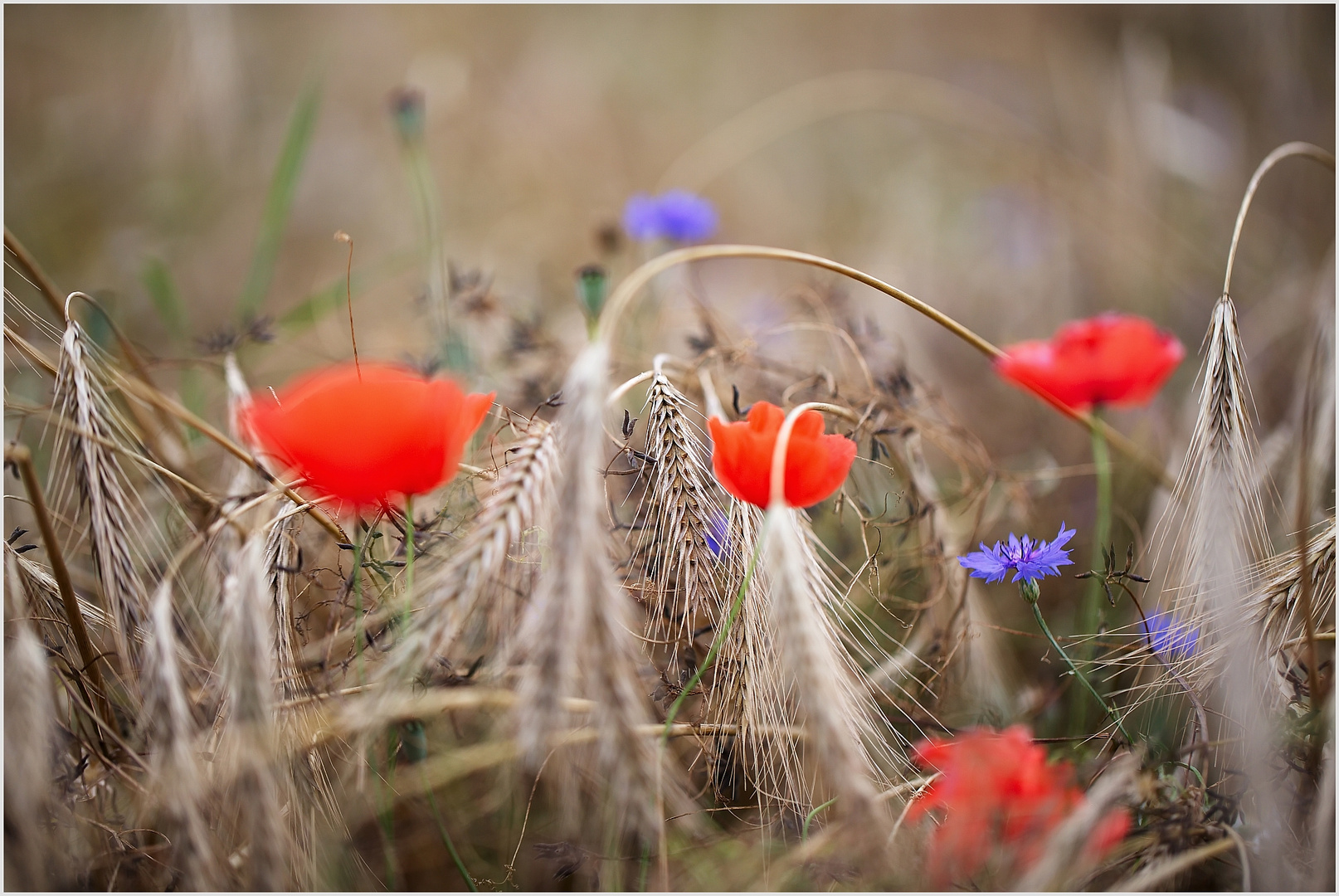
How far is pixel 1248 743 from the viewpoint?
624 millimetres

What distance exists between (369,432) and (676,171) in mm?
2632

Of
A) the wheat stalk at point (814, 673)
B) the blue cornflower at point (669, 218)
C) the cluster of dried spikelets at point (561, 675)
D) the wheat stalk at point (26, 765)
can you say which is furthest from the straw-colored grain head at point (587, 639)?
the blue cornflower at point (669, 218)

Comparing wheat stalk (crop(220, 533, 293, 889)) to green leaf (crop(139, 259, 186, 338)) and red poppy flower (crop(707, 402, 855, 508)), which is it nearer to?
red poppy flower (crop(707, 402, 855, 508))

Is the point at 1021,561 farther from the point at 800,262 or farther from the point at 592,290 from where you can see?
the point at 592,290

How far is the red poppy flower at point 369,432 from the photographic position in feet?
1.83

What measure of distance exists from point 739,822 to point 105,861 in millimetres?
678

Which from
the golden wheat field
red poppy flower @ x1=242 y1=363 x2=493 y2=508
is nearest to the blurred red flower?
the golden wheat field

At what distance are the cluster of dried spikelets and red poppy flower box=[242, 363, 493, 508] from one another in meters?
0.07

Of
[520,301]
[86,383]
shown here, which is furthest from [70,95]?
[86,383]

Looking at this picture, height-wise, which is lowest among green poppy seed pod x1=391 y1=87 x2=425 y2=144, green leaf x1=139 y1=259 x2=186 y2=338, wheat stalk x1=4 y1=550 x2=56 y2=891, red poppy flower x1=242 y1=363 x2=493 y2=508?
wheat stalk x1=4 y1=550 x2=56 y2=891

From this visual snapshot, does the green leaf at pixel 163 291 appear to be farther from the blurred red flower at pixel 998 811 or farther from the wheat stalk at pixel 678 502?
the blurred red flower at pixel 998 811

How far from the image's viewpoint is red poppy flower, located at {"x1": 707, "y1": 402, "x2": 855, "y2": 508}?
25.2 inches

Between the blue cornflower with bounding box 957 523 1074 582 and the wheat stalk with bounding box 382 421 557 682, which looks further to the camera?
the blue cornflower with bounding box 957 523 1074 582

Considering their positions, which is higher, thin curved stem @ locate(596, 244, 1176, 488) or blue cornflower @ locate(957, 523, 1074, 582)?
thin curved stem @ locate(596, 244, 1176, 488)
